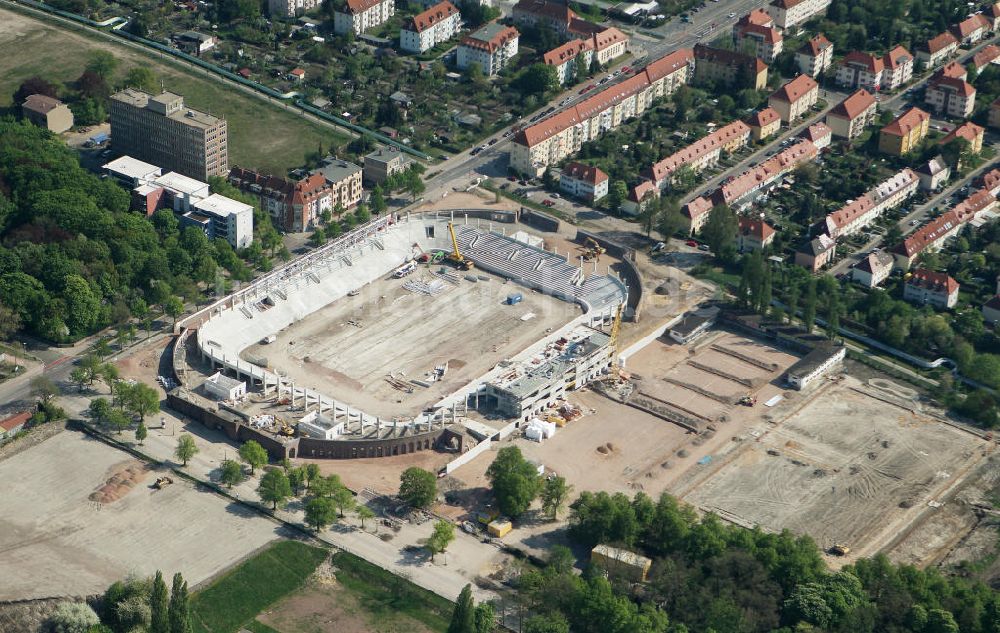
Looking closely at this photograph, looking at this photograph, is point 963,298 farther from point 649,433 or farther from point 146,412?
point 146,412

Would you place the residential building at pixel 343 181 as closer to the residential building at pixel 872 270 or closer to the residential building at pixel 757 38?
the residential building at pixel 872 270

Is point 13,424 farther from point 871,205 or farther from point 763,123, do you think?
point 763,123

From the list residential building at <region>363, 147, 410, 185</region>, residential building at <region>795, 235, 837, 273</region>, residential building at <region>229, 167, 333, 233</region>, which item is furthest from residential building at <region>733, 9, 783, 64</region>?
residential building at <region>229, 167, 333, 233</region>

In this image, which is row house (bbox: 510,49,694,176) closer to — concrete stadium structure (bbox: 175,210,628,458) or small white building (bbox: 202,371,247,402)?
concrete stadium structure (bbox: 175,210,628,458)

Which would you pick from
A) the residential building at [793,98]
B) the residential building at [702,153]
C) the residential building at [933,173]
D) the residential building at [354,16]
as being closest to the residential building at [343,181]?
the residential building at [702,153]

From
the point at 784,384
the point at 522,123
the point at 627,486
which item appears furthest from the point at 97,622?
the point at 522,123

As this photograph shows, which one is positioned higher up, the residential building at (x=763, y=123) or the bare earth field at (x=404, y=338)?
the residential building at (x=763, y=123)
